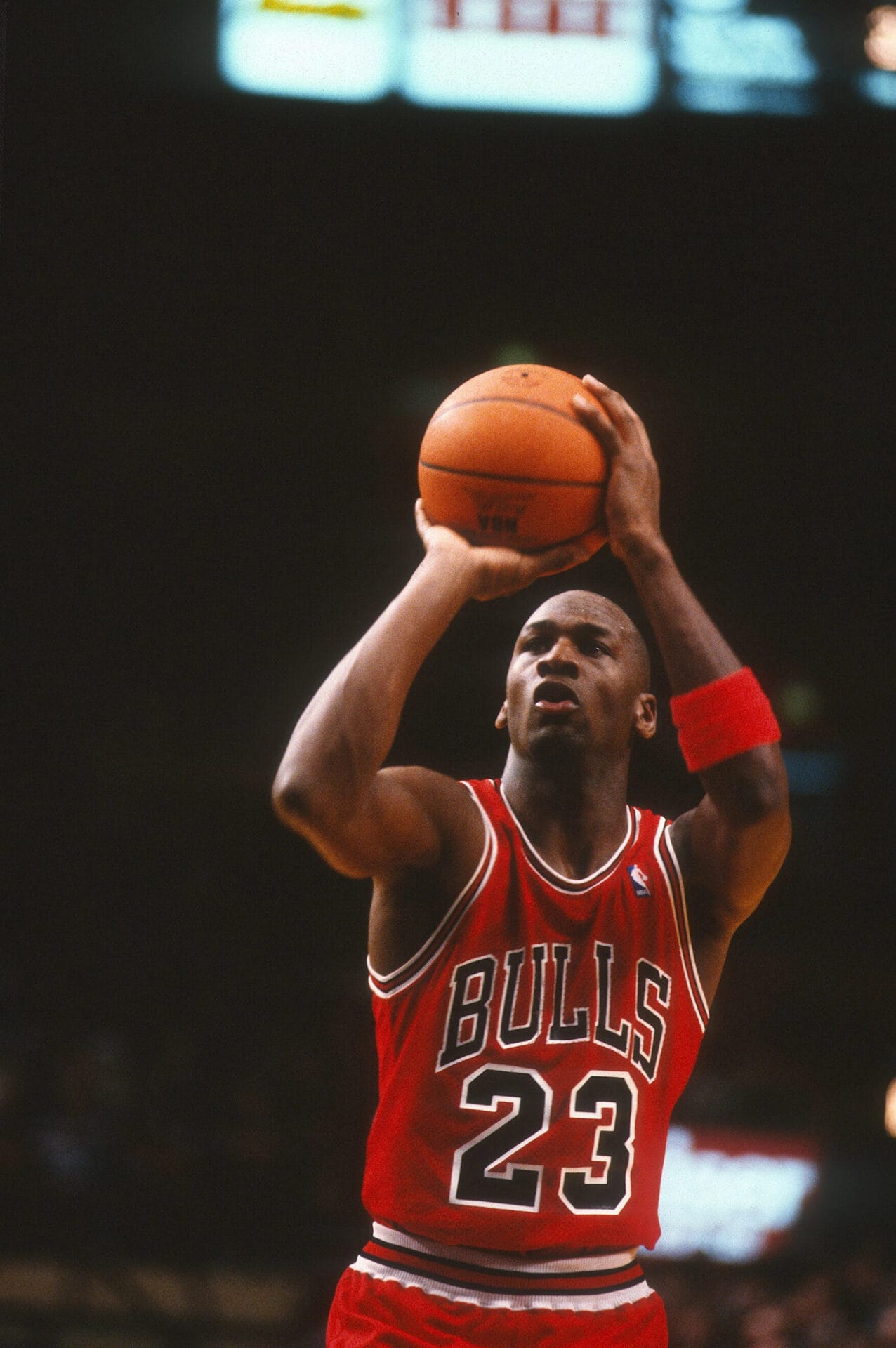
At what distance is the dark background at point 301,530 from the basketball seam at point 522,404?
5.30 metres

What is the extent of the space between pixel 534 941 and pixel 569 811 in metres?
0.32

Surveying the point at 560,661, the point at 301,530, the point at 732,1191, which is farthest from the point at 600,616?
the point at 732,1191

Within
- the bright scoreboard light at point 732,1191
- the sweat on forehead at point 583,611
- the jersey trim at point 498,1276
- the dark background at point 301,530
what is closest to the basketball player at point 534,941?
the jersey trim at point 498,1276

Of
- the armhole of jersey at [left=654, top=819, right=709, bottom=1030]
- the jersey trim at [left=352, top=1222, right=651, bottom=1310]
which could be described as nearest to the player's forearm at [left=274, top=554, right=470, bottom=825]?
the armhole of jersey at [left=654, top=819, right=709, bottom=1030]

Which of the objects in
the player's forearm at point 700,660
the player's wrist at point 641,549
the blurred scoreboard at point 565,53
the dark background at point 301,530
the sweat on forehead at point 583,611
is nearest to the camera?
the player's forearm at point 700,660

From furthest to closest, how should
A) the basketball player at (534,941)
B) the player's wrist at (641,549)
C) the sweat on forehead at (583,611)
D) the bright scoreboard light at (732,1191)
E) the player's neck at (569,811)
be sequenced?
the bright scoreboard light at (732,1191) → the sweat on forehead at (583,611) → the player's neck at (569,811) → the player's wrist at (641,549) → the basketball player at (534,941)

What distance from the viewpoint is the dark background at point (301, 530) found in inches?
308

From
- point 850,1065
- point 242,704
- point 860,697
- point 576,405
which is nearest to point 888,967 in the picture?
point 850,1065

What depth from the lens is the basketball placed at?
279 centimetres

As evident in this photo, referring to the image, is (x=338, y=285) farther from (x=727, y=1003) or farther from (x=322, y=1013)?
(x=727, y=1003)

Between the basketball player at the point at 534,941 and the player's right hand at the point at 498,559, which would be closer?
the basketball player at the point at 534,941

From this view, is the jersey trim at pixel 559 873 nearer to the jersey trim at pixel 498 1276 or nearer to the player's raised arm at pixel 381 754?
the player's raised arm at pixel 381 754

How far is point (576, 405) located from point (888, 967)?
10.7 meters

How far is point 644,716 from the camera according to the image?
3.04 meters
